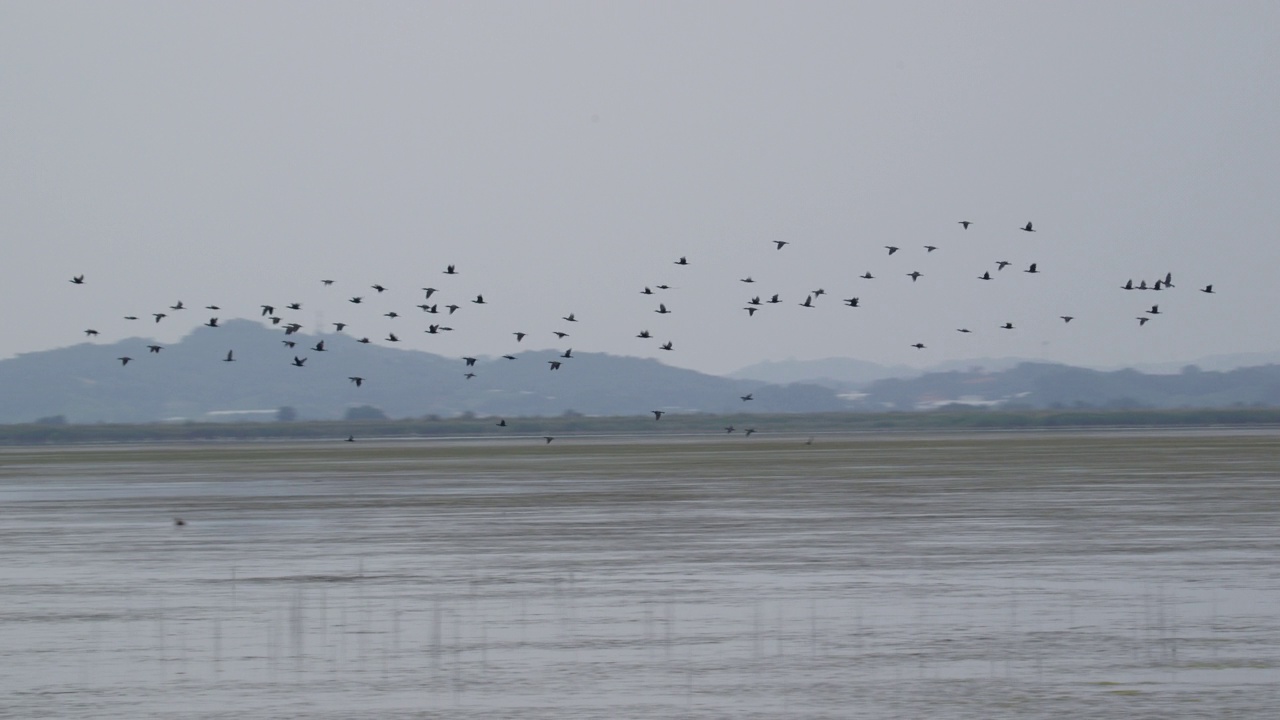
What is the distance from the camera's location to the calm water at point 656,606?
60.4 ft

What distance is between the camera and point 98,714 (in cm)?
1770

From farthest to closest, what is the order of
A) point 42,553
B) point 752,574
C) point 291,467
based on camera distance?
1. point 291,467
2. point 42,553
3. point 752,574

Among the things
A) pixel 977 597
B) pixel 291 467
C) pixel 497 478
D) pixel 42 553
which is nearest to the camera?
pixel 977 597

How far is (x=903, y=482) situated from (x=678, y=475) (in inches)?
464

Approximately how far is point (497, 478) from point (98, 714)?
162ft

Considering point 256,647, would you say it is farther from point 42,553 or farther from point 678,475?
point 678,475

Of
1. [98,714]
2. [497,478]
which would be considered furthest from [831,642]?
[497,478]

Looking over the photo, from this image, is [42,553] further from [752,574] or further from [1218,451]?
[1218,451]

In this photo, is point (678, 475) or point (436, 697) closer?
point (436, 697)

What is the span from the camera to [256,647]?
2200 centimetres

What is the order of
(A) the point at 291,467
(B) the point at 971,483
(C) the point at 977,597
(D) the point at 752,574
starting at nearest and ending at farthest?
(C) the point at 977,597
(D) the point at 752,574
(B) the point at 971,483
(A) the point at 291,467

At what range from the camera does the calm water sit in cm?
1842

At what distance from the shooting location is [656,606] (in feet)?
82.3

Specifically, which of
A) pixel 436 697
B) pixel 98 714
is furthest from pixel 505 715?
pixel 98 714
